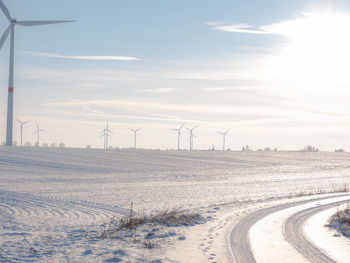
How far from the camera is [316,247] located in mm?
15188

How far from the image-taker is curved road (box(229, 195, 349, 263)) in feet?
44.8

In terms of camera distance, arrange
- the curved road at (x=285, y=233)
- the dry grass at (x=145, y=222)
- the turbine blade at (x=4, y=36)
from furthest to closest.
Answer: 1. the turbine blade at (x=4, y=36)
2. the dry grass at (x=145, y=222)
3. the curved road at (x=285, y=233)

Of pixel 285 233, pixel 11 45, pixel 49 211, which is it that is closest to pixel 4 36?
pixel 11 45

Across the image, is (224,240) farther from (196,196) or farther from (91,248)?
(196,196)

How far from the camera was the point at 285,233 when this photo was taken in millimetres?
17828

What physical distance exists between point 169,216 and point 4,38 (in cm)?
6550

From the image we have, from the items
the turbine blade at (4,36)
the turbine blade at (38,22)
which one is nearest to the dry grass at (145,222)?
the turbine blade at (38,22)

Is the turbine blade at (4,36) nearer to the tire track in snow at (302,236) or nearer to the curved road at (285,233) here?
the curved road at (285,233)

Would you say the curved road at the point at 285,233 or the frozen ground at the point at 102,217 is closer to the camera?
the frozen ground at the point at 102,217

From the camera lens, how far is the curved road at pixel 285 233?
13.6 metres

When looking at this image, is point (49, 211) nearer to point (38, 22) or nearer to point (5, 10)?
point (38, 22)

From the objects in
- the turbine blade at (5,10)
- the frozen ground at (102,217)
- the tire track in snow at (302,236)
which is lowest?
the tire track in snow at (302,236)

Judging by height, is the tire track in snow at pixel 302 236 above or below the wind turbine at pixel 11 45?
below

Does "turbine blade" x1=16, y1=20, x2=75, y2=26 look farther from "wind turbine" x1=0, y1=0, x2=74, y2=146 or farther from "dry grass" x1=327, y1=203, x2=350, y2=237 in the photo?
"dry grass" x1=327, y1=203, x2=350, y2=237
